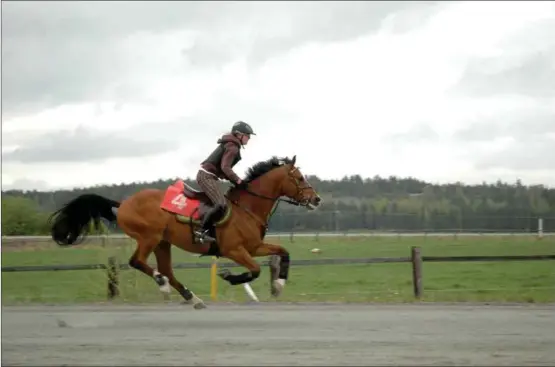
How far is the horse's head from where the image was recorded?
1162 cm

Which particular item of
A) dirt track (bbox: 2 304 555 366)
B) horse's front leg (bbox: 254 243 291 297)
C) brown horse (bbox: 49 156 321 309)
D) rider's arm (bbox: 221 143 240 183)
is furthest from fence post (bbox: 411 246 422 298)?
rider's arm (bbox: 221 143 240 183)

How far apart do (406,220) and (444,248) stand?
8.20 metres

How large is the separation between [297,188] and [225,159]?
1.13 meters

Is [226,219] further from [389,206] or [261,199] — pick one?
[389,206]

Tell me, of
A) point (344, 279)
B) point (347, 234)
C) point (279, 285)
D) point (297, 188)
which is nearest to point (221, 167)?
point (297, 188)

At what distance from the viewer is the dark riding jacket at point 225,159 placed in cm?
1122

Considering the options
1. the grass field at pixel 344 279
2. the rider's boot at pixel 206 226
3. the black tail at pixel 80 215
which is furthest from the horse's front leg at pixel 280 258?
the grass field at pixel 344 279

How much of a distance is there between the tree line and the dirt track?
2.22 metres

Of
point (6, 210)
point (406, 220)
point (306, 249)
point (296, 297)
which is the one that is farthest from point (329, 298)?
point (406, 220)

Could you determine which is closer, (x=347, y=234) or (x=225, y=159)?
(x=225, y=159)

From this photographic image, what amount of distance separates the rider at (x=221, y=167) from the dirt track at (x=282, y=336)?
1.45 m

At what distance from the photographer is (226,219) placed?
452 inches

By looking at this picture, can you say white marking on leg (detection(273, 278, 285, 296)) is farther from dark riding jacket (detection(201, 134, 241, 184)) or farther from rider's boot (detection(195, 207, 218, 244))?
dark riding jacket (detection(201, 134, 241, 184))

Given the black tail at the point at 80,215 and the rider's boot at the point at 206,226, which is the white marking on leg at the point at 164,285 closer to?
the rider's boot at the point at 206,226
